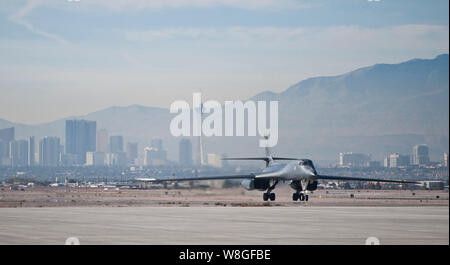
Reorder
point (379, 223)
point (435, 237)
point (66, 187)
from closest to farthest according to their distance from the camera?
point (435, 237)
point (379, 223)
point (66, 187)

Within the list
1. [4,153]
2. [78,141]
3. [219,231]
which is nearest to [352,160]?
[78,141]

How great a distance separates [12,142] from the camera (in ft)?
495

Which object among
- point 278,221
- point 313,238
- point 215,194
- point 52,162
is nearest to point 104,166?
point 52,162

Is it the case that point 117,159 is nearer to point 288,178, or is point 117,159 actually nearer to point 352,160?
point 352,160

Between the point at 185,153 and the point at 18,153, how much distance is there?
49.0 meters

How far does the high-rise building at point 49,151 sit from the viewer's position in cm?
14625

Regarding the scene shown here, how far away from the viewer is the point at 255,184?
75000 millimetres

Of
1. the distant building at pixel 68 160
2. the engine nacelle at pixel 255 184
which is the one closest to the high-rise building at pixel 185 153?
the engine nacelle at pixel 255 184

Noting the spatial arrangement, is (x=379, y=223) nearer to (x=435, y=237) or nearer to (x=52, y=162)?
(x=435, y=237)

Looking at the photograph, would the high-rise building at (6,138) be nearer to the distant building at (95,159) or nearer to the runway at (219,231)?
the distant building at (95,159)

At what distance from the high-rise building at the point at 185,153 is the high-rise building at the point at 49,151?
118 feet

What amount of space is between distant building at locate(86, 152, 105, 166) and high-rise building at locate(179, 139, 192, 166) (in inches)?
1337

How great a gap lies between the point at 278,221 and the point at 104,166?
10879 cm
